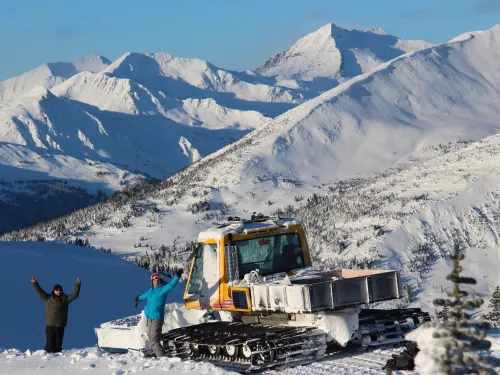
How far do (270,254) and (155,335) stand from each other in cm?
284

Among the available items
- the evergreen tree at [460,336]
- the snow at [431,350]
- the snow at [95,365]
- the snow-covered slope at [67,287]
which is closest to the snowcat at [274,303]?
the snow at [95,365]

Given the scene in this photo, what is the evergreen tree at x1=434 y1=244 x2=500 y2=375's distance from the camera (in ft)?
25.7

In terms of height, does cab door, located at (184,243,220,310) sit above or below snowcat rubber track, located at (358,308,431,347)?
above

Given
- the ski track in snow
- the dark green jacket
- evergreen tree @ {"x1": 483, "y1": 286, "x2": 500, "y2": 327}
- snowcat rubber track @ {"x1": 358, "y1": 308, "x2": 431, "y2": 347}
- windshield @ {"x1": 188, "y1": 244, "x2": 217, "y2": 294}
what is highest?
windshield @ {"x1": 188, "y1": 244, "x2": 217, "y2": 294}

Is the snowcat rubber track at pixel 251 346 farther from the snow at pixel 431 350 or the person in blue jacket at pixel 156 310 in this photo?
the snow at pixel 431 350

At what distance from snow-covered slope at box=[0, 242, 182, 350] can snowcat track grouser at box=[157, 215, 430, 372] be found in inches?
608

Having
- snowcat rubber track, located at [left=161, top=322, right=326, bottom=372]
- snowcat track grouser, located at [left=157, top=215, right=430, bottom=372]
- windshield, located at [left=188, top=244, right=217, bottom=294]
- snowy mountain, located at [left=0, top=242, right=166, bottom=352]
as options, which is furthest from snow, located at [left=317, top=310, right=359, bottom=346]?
snowy mountain, located at [left=0, top=242, right=166, bottom=352]

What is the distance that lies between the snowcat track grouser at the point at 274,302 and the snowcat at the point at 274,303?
0.02m

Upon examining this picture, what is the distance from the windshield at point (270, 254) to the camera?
743 inches

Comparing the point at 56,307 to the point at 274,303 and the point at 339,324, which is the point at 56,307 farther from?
the point at 339,324

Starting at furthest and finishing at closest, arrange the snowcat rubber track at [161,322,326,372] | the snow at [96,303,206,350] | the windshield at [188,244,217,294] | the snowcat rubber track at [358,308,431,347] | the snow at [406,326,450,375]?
the windshield at [188,244,217,294], the snow at [96,303,206,350], the snowcat rubber track at [358,308,431,347], the snowcat rubber track at [161,322,326,372], the snow at [406,326,450,375]

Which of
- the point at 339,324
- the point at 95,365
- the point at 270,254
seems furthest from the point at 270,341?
the point at 270,254

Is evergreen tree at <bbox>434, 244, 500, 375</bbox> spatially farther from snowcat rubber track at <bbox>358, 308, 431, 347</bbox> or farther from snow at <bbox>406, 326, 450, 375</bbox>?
snowcat rubber track at <bbox>358, 308, 431, 347</bbox>

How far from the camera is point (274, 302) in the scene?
17062 millimetres
